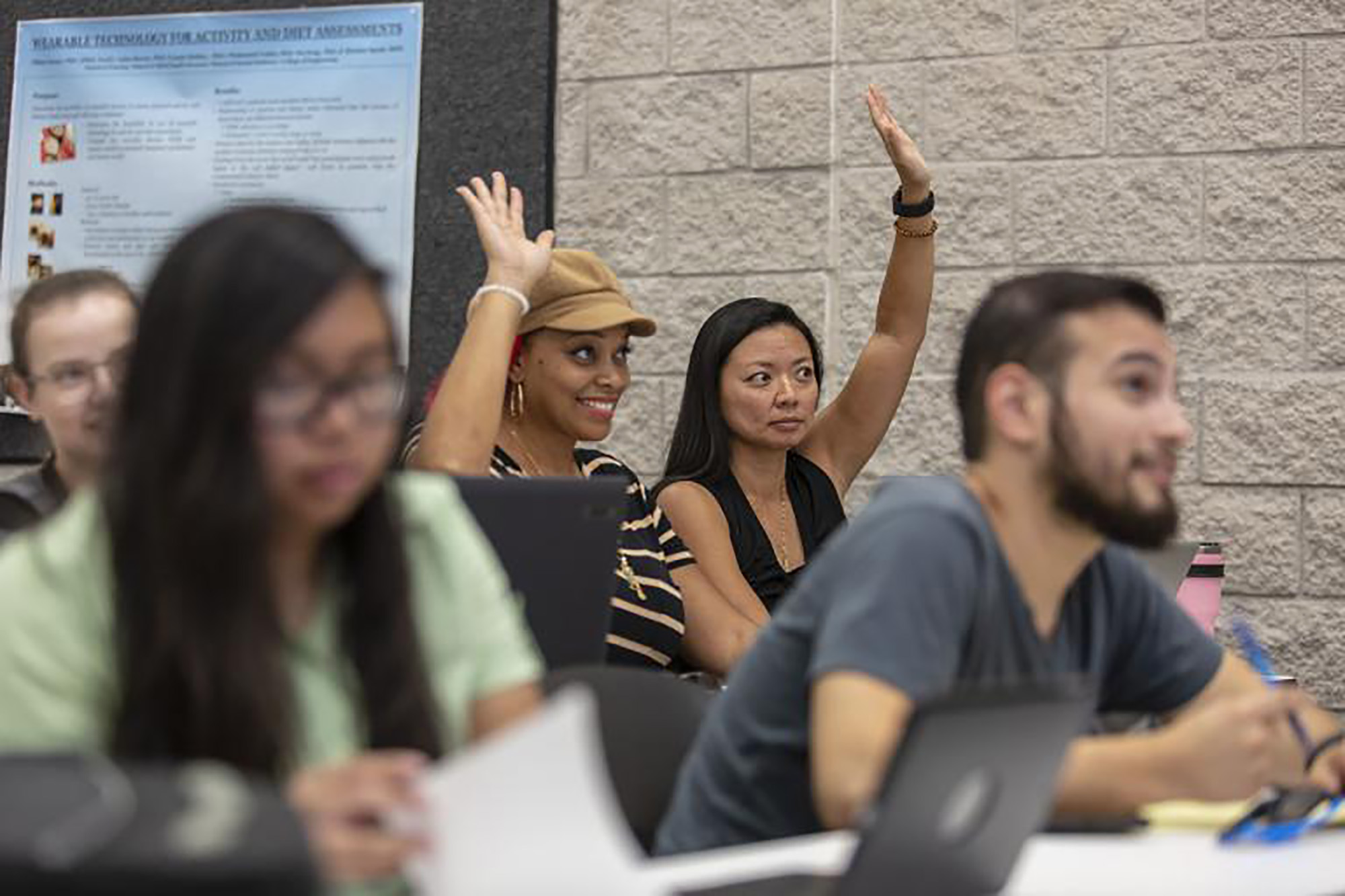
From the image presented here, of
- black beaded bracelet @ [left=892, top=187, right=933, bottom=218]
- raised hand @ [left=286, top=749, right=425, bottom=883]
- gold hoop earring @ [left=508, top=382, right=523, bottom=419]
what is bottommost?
raised hand @ [left=286, top=749, right=425, bottom=883]

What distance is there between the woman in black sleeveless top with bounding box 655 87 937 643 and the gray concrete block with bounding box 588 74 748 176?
1.61 feet

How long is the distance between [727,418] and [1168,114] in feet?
3.83

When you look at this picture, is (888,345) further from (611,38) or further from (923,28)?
(611,38)

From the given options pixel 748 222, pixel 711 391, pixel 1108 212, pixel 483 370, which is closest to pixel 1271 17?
pixel 1108 212

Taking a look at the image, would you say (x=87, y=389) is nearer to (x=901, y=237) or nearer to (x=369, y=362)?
(x=369, y=362)

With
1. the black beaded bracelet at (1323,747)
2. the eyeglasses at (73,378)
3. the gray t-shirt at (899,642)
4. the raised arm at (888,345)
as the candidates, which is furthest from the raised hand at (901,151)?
the black beaded bracelet at (1323,747)

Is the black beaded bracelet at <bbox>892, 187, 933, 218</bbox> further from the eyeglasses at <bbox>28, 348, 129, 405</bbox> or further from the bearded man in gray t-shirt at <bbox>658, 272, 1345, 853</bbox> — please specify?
the bearded man in gray t-shirt at <bbox>658, 272, 1345, 853</bbox>

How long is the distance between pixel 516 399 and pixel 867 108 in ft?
4.03

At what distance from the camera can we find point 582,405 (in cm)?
370

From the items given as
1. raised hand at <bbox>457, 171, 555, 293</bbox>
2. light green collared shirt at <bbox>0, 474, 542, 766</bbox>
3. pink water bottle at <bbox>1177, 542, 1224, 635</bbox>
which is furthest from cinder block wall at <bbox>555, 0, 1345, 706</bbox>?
light green collared shirt at <bbox>0, 474, 542, 766</bbox>

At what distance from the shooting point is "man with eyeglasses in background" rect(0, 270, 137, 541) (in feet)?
8.98

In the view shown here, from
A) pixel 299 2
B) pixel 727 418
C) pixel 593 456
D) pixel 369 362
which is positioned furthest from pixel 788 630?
pixel 299 2

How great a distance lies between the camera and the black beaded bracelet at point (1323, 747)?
7.06 feet

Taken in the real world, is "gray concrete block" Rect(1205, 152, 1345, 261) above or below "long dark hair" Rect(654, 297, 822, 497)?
above
